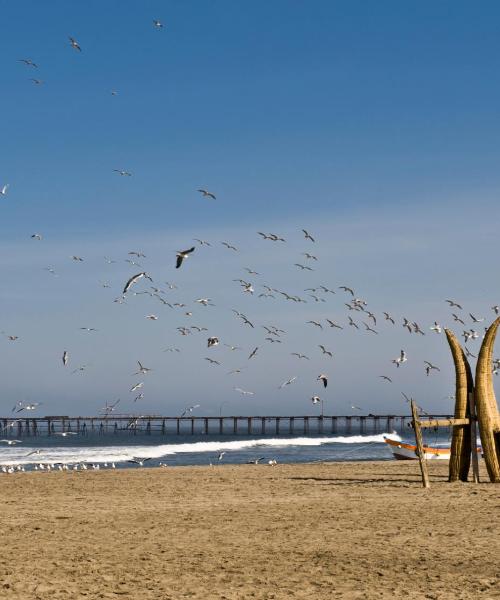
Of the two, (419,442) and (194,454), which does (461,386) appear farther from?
(194,454)

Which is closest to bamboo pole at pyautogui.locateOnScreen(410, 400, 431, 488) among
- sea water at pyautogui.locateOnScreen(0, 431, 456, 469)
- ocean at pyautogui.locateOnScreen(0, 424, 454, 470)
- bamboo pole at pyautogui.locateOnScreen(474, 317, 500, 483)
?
bamboo pole at pyautogui.locateOnScreen(474, 317, 500, 483)

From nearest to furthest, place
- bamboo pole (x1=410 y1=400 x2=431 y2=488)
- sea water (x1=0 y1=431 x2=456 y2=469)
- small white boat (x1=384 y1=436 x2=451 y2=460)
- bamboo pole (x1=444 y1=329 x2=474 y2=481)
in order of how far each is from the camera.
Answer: bamboo pole (x1=410 y1=400 x2=431 y2=488), bamboo pole (x1=444 y1=329 x2=474 y2=481), small white boat (x1=384 y1=436 x2=451 y2=460), sea water (x1=0 y1=431 x2=456 y2=469)

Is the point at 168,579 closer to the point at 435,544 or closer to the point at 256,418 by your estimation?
the point at 435,544

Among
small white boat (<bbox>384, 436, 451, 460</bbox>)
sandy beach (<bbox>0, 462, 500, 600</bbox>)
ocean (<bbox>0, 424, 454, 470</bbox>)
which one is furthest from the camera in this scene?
ocean (<bbox>0, 424, 454, 470</bbox>)

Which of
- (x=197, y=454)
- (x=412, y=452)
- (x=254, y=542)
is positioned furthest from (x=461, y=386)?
(x=197, y=454)

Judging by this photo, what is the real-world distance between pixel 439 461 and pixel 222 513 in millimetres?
28960

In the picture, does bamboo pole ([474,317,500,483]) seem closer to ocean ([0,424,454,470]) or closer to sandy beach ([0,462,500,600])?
→ sandy beach ([0,462,500,600])

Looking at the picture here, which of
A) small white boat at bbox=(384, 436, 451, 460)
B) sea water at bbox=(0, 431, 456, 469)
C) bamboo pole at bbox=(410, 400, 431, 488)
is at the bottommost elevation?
sea water at bbox=(0, 431, 456, 469)

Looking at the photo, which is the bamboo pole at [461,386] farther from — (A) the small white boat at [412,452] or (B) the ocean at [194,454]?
(A) the small white boat at [412,452]

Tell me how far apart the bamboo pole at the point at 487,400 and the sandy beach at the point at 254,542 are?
3.90 feet

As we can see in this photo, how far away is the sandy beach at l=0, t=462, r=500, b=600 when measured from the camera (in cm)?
1344

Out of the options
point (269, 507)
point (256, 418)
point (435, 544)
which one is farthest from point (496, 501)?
point (256, 418)

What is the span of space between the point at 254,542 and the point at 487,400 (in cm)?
1231

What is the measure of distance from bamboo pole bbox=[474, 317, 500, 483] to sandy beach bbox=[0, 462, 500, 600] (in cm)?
119
